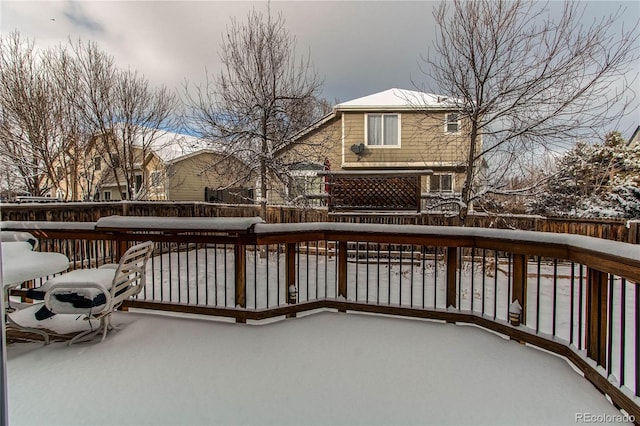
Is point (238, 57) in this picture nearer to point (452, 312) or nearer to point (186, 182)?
point (452, 312)

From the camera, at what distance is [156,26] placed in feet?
17.8

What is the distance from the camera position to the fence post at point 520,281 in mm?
2447

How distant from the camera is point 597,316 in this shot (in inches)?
76.0

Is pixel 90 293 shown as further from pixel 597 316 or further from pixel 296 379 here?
pixel 597 316

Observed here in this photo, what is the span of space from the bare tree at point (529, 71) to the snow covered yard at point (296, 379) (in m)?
4.29

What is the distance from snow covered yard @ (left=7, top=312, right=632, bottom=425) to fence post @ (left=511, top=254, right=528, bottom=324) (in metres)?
0.32

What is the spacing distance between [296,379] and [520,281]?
1.83 metres

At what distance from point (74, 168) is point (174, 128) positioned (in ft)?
10.2

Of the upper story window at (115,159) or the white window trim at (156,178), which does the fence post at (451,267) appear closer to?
the upper story window at (115,159)

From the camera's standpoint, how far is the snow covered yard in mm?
1644

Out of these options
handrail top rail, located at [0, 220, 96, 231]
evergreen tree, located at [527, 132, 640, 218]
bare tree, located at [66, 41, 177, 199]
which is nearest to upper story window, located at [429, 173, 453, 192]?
evergreen tree, located at [527, 132, 640, 218]

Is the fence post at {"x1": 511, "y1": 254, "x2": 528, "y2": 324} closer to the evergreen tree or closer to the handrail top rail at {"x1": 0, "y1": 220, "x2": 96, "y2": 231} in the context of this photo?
the handrail top rail at {"x1": 0, "y1": 220, "x2": 96, "y2": 231}

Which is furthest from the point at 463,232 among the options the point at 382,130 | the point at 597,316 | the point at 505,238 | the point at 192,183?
the point at 192,183

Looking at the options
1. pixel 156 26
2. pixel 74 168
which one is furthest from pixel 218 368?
pixel 74 168
